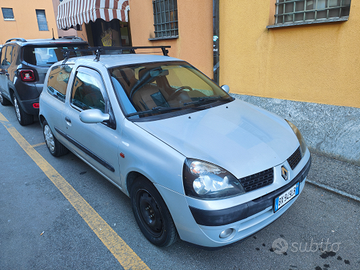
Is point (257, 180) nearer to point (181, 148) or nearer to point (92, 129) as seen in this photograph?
point (181, 148)

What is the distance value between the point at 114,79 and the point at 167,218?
1.53 meters

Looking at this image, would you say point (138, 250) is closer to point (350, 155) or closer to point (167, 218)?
point (167, 218)

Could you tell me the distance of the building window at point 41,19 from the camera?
24844 mm

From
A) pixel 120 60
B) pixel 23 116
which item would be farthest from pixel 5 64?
pixel 120 60

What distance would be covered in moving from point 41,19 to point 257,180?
A: 2893 centimetres

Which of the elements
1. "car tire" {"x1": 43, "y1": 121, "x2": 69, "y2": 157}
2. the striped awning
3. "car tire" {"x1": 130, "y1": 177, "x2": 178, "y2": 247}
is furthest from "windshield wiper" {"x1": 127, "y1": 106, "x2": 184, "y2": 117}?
the striped awning

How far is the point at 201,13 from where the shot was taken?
19.6 ft

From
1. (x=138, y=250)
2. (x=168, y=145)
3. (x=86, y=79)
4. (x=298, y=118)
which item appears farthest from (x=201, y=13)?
(x=138, y=250)

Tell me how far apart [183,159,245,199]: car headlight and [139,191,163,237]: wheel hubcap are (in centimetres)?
51

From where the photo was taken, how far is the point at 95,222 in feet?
9.31

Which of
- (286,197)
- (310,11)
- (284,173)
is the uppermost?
(310,11)

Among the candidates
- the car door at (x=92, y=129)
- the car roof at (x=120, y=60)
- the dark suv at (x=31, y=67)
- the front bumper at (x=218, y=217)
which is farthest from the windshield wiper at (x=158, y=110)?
the dark suv at (x=31, y=67)

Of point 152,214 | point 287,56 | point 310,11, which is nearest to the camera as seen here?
point 152,214

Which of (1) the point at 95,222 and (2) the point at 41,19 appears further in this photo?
(2) the point at 41,19
